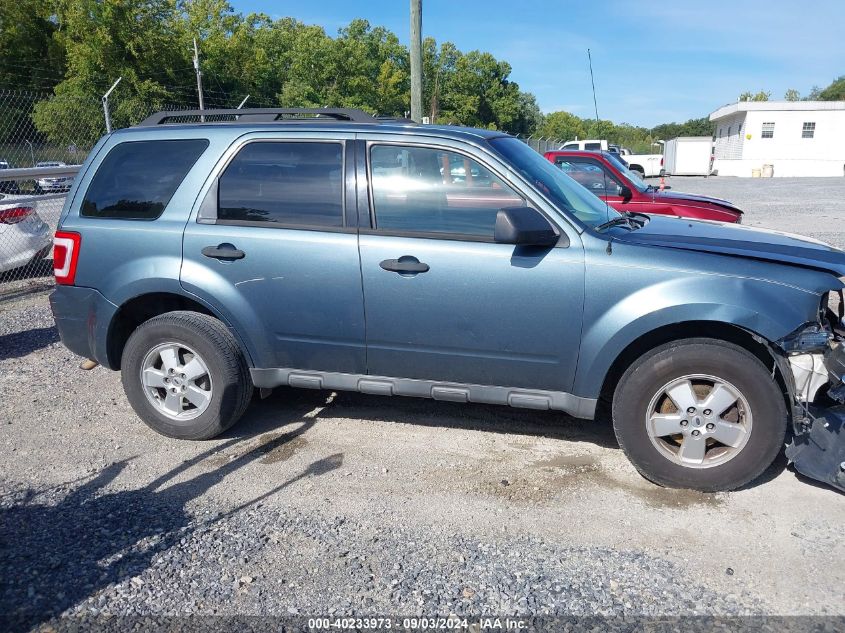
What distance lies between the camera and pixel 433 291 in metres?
3.92

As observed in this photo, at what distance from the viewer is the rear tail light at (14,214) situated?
871cm

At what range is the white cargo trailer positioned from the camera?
131 ft

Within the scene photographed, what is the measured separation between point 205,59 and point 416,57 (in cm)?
4187

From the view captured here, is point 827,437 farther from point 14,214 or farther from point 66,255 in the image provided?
point 14,214

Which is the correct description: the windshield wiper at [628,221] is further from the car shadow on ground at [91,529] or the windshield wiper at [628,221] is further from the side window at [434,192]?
the car shadow on ground at [91,529]

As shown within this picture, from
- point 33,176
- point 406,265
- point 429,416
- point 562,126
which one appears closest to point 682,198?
point 429,416

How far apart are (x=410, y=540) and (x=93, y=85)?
41.1 metres

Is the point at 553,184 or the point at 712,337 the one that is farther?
the point at 553,184

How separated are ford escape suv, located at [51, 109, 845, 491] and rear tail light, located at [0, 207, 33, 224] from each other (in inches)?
201

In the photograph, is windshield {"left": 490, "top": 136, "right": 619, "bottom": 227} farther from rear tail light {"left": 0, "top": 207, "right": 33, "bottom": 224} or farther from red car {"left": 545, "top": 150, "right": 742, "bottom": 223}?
rear tail light {"left": 0, "top": 207, "right": 33, "bottom": 224}

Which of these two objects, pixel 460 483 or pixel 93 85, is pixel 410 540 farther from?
pixel 93 85

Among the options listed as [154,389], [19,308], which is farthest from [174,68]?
[154,389]

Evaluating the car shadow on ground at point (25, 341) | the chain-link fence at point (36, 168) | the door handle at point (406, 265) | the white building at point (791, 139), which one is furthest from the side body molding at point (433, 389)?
the white building at point (791, 139)

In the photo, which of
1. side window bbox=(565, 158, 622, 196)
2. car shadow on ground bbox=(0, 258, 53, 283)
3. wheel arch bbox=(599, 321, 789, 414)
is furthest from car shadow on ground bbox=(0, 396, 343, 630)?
car shadow on ground bbox=(0, 258, 53, 283)
